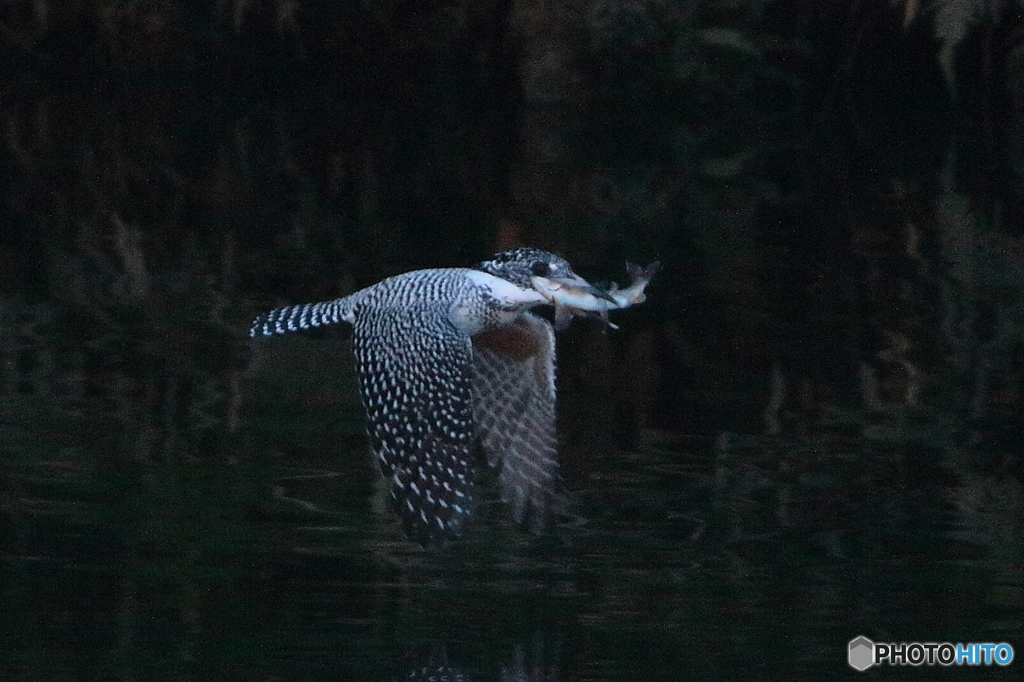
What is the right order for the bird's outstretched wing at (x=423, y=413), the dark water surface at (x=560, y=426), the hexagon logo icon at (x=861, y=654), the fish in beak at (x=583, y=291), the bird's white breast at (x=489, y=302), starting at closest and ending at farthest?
the hexagon logo icon at (x=861, y=654) → the dark water surface at (x=560, y=426) → the bird's outstretched wing at (x=423, y=413) → the fish in beak at (x=583, y=291) → the bird's white breast at (x=489, y=302)

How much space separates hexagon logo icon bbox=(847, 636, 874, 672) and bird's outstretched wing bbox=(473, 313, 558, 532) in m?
A: 1.48

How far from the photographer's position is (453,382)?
653 centimetres

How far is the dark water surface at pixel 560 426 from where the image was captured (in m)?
6.10

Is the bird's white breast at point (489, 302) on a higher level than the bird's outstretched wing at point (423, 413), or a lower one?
higher


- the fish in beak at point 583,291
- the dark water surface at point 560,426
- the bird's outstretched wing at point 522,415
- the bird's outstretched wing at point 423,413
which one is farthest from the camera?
the bird's outstretched wing at point 522,415

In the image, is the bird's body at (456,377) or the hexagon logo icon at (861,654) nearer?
the hexagon logo icon at (861,654)

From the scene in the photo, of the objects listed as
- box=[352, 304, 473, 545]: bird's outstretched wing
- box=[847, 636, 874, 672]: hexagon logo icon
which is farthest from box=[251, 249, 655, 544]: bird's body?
box=[847, 636, 874, 672]: hexagon logo icon

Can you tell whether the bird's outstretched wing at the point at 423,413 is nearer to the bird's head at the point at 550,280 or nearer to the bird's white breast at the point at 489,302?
the bird's white breast at the point at 489,302

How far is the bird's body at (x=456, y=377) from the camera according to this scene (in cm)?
651

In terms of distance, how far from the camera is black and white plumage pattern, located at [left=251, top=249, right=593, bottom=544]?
651 centimetres

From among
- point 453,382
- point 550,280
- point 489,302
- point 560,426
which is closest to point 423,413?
point 453,382

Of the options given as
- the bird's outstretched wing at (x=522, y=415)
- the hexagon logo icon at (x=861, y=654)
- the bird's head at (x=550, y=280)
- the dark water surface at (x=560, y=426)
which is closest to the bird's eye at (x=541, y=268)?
the bird's head at (x=550, y=280)

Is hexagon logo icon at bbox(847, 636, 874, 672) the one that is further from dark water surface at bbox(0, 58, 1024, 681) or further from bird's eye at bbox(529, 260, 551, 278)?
bird's eye at bbox(529, 260, 551, 278)

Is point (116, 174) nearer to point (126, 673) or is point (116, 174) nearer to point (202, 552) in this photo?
point (202, 552)
